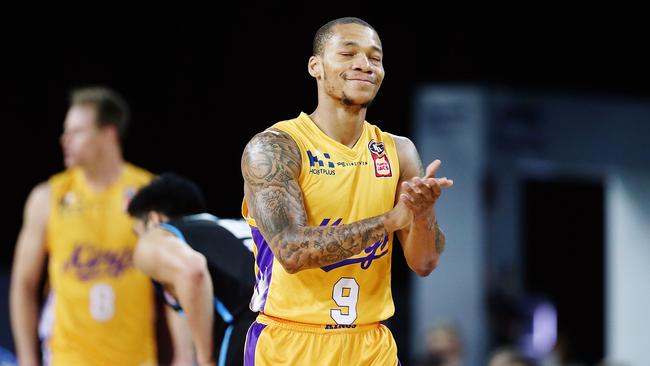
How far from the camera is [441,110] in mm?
11000

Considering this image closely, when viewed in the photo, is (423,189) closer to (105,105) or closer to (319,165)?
(319,165)

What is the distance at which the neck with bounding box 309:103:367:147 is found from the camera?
3928 millimetres

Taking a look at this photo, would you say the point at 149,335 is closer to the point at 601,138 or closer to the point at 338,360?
the point at 338,360

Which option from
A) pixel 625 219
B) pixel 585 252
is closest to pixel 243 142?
pixel 625 219

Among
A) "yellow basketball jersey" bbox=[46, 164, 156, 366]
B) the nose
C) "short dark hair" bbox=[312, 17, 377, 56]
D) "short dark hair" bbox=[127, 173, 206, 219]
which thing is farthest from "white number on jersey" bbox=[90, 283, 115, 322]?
the nose

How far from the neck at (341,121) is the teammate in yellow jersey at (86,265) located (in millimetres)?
3156

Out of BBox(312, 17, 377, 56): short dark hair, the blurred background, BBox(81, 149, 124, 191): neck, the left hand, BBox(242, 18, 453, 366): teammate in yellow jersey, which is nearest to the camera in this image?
the left hand

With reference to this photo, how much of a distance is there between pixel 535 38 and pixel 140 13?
176 inches

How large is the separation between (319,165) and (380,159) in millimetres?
260

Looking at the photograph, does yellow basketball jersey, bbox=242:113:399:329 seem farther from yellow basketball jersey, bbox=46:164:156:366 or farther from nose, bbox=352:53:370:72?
yellow basketball jersey, bbox=46:164:156:366

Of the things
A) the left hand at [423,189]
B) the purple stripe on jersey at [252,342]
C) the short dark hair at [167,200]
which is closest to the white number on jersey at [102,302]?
the short dark hair at [167,200]

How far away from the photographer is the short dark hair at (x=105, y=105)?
701cm

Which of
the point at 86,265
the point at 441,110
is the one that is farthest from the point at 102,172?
the point at 441,110

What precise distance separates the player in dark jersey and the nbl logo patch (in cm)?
124
